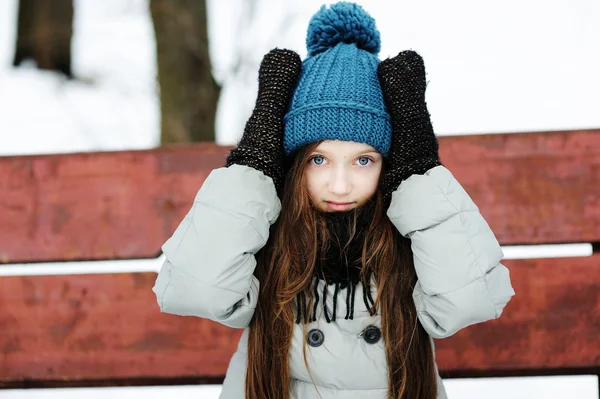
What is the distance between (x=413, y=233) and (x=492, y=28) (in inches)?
63.8

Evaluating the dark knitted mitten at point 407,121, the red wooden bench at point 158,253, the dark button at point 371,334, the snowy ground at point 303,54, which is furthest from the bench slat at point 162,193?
the dark button at point 371,334

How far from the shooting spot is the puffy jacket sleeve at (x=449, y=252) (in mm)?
987

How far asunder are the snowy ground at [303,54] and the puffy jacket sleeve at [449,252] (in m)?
0.70

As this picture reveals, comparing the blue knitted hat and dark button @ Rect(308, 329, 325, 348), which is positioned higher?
the blue knitted hat

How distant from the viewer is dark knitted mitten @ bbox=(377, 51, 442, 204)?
1064mm

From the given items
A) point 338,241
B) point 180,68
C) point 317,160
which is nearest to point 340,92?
point 317,160

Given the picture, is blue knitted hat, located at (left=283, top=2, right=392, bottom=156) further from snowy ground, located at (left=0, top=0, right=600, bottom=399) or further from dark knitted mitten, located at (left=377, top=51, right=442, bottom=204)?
snowy ground, located at (left=0, top=0, right=600, bottom=399)

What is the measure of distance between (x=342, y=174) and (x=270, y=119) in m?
0.18

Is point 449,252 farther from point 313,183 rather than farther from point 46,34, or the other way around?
point 46,34

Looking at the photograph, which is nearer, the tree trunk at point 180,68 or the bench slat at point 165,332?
the bench slat at point 165,332

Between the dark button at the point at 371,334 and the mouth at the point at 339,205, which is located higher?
the mouth at the point at 339,205

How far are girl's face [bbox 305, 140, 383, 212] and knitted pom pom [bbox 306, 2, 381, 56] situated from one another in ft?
0.85

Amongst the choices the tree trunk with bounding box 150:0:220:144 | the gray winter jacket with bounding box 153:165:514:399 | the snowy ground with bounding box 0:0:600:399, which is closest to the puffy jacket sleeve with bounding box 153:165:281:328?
the gray winter jacket with bounding box 153:165:514:399

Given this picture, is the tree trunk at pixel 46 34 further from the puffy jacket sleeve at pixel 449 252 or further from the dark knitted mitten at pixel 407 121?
the puffy jacket sleeve at pixel 449 252
